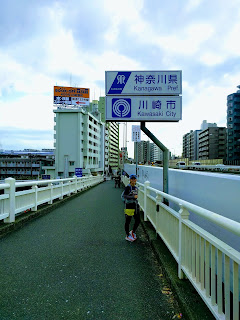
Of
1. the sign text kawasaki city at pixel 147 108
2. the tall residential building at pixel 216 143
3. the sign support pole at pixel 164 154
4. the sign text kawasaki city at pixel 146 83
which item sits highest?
the tall residential building at pixel 216 143

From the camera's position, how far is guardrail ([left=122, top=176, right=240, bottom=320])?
1751 mm

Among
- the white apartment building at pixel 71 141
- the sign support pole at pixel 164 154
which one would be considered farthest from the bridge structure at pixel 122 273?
the white apartment building at pixel 71 141

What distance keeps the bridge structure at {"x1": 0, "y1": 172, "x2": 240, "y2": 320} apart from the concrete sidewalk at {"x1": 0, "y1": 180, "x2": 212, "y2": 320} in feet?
0.04

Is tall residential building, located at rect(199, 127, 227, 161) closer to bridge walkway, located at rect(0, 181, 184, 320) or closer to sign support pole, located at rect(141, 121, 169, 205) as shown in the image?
sign support pole, located at rect(141, 121, 169, 205)

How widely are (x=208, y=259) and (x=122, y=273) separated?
1.65 m

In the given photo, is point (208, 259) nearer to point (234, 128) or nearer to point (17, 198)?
point (17, 198)

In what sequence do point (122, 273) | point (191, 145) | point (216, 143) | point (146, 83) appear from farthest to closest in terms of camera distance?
point (191, 145) → point (216, 143) → point (146, 83) → point (122, 273)

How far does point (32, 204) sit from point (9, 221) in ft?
5.18

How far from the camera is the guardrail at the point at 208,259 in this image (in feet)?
5.74

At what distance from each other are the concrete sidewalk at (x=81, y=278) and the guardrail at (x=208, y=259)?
0.40m

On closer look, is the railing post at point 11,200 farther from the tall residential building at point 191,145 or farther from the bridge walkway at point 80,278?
the tall residential building at point 191,145

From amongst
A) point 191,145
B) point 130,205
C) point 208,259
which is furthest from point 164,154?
point 191,145

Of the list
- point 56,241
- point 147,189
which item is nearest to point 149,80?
point 147,189

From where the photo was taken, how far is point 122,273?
10.7ft
